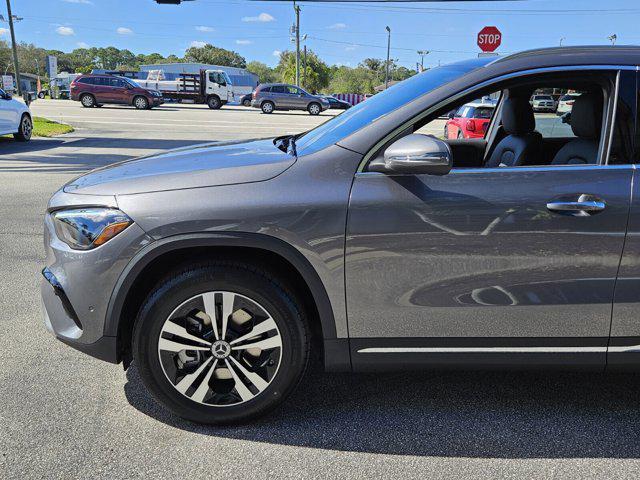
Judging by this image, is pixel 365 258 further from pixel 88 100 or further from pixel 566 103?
pixel 88 100

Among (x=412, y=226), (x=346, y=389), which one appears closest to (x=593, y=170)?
(x=412, y=226)

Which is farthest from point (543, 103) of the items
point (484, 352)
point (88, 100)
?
point (88, 100)

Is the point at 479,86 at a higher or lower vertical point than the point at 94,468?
higher

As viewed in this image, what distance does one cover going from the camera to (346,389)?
9.96 ft

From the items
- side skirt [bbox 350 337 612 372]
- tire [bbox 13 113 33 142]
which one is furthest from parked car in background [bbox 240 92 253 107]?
side skirt [bbox 350 337 612 372]

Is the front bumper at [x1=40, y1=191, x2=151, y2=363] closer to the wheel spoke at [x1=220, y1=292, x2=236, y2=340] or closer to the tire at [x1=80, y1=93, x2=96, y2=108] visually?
the wheel spoke at [x1=220, y1=292, x2=236, y2=340]

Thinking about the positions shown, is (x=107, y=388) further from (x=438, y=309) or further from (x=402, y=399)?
(x=438, y=309)

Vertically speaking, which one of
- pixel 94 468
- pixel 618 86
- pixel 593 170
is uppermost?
pixel 618 86

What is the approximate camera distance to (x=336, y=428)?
2.68 meters

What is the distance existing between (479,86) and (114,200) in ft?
5.60

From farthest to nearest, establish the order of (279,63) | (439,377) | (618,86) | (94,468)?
(279,63) < (439,377) < (618,86) < (94,468)

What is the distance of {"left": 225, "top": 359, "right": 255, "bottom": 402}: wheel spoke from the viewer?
2.60 metres

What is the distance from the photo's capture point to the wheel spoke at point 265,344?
2.54 m

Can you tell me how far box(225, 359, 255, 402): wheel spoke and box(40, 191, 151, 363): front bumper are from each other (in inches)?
21.1
